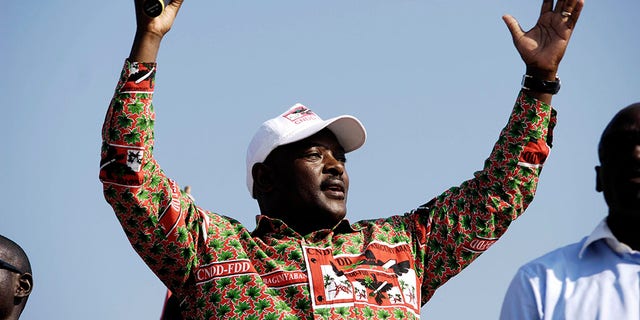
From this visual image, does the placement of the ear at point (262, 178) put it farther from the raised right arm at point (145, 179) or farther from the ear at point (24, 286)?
the ear at point (24, 286)

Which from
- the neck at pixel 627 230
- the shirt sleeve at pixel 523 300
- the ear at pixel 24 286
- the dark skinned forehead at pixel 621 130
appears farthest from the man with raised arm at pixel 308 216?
the neck at pixel 627 230

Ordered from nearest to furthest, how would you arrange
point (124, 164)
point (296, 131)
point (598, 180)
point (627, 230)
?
point (627, 230) → point (598, 180) → point (124, 164) → point (296, 131)

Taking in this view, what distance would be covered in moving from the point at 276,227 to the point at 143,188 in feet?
3.01

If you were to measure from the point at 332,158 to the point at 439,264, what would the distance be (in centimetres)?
96

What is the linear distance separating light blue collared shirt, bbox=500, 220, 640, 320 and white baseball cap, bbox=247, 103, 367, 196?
252 centimetres

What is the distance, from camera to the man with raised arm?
5688 millimetres

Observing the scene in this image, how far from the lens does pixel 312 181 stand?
6.39 m

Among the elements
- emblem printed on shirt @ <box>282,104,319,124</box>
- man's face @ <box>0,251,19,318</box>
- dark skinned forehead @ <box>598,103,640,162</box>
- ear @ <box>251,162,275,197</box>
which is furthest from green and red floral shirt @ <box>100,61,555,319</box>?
dark skinned forehead @ <box>598,103,640,162</box>

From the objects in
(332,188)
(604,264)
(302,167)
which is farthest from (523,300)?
(302,167)

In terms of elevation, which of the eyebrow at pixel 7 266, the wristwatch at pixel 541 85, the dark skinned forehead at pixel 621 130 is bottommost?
the dark skinned forehead at pixel 621 130

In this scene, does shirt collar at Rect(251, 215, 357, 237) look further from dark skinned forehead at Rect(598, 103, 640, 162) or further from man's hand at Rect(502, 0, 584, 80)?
dark skinned forehead at Rect(598, 103, 640, 162)

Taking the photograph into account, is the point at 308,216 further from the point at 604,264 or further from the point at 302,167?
the point at 604,264

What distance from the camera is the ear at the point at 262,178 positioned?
659 centimetres

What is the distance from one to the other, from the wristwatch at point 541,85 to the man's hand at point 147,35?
216cm
